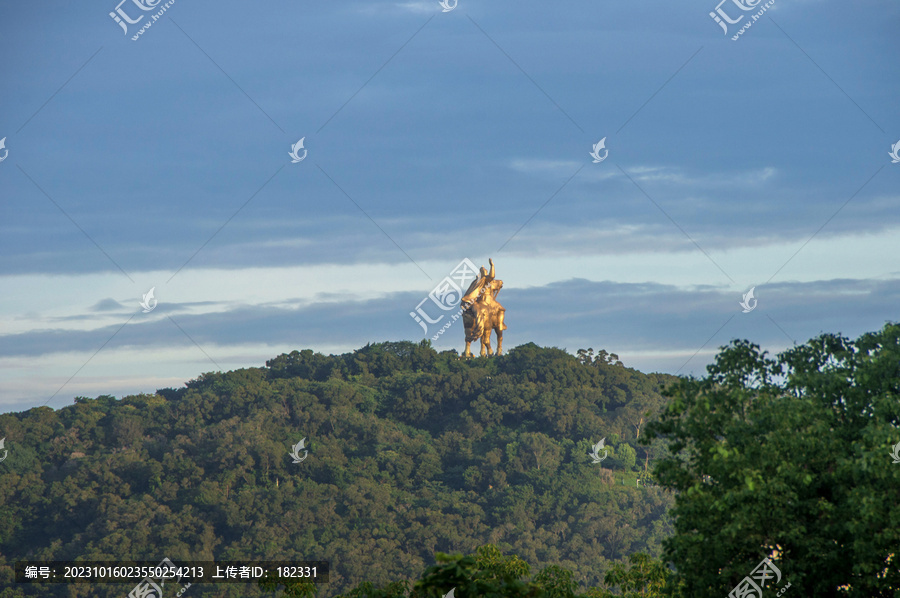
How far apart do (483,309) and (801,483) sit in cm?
3611

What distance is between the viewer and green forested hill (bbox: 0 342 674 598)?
46281 mm

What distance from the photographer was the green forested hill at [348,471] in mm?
46281

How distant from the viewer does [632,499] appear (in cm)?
5400

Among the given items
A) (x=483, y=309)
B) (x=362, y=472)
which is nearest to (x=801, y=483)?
(x=483, y=309)

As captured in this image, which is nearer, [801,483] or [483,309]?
[801,483]

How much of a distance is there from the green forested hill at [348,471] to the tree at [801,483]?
2778 centimetres

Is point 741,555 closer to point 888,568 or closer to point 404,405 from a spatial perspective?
point 888,568

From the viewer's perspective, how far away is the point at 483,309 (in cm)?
4953

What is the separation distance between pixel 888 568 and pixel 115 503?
40561mm

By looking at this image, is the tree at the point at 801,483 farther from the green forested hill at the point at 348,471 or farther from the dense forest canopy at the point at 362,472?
the green forested hill at the point at 348,471

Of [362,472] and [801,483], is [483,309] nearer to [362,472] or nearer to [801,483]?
[362,472]

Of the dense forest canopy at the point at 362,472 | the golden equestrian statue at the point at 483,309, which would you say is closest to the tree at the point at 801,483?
the dense forest canopy at the point at 362,472

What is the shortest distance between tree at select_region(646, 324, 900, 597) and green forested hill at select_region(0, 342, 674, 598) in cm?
2778

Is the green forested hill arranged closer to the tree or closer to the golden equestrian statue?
the golden equestrian statue
